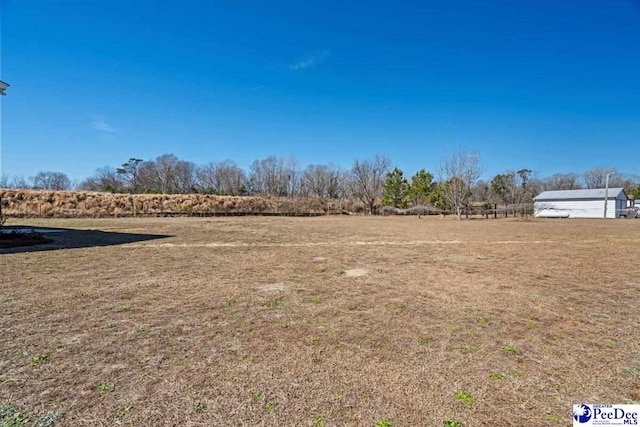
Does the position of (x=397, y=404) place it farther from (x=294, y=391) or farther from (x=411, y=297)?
(x=411, y=297)

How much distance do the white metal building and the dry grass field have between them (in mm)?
36778

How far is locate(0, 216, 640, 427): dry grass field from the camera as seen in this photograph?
6.68ft

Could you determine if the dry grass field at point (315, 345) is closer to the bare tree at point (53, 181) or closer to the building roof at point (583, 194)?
the building roof at point (583, 194)

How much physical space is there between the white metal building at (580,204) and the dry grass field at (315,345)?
3678 centimetres

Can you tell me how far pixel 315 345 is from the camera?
2965mm

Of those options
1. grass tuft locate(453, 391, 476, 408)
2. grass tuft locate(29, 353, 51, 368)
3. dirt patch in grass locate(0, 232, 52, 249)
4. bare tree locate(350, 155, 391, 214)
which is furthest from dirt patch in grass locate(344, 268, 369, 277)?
bare tree locate(350, 155, 391, 214)

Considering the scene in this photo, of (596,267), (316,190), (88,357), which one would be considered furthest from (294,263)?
(316,190)

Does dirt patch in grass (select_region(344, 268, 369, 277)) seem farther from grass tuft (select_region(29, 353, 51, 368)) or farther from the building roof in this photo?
the building roof

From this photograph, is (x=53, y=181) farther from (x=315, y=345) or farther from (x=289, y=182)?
(x=315, y=345)

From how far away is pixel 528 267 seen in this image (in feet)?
22.0

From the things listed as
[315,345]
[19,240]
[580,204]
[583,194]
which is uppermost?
[583,194]

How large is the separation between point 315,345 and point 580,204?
44098 millimetres

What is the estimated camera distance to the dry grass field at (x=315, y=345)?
2.04m

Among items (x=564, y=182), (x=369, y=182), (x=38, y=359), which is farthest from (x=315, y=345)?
(x=564, y=182)
